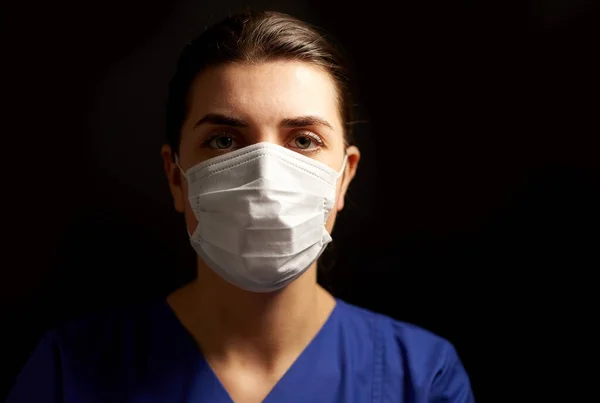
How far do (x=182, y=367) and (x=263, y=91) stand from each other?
55 centimetres

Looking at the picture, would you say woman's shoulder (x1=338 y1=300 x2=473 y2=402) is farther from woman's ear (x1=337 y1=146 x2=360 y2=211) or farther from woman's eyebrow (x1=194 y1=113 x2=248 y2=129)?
woman's eyebrow (x1=194 y1=113 x2=248 y2=129)

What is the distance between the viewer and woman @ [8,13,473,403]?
1.02 meters

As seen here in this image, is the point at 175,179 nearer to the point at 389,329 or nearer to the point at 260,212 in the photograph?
the point at 260,212

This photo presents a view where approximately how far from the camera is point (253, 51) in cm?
107

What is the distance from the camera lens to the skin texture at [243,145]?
104cm

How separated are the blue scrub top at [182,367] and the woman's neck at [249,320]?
3cm

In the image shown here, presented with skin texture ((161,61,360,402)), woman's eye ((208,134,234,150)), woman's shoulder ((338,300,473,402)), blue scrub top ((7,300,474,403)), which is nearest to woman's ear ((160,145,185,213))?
skin texture ((161,61,360,402))

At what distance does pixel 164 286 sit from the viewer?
1.47 meters

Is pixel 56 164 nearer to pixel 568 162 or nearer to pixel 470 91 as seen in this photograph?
pixel 470 91

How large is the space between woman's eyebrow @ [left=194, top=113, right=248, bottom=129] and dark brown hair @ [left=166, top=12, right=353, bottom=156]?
9cm

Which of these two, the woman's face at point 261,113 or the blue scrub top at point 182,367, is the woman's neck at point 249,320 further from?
the woman's face at point 261,113

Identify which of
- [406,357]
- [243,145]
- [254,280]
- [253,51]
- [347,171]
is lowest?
[406,357]

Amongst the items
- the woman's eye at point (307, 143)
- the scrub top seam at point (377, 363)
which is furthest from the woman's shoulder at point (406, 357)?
the woman's eye at point (307, 143)

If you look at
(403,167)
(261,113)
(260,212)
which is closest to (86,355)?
(260,212)
